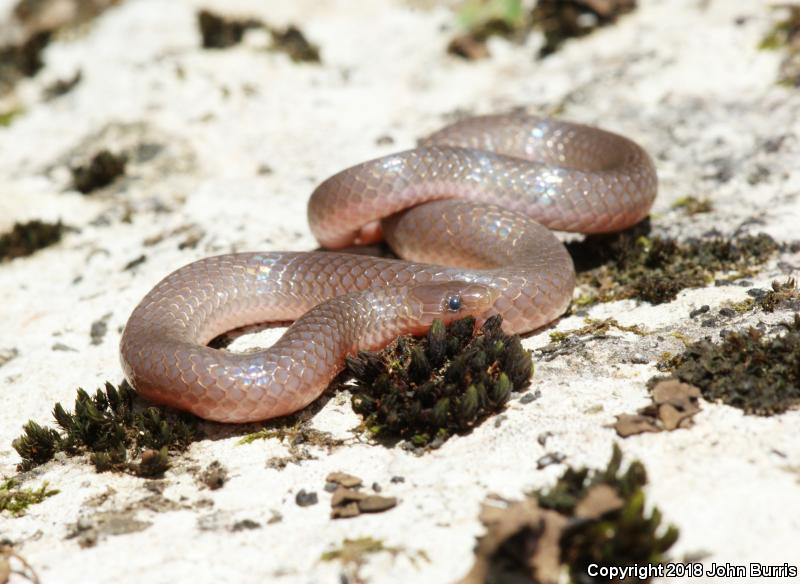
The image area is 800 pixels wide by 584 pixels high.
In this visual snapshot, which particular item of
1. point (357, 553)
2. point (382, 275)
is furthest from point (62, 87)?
point (357, 553)

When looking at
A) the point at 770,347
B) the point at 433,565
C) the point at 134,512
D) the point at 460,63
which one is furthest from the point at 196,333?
the point at 460,63

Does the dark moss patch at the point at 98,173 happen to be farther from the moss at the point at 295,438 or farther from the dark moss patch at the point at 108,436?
the moss at the point at 295,438

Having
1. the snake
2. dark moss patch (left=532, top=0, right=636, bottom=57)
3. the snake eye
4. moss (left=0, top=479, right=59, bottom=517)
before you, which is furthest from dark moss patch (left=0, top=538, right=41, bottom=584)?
dark moss patch (left=532, top=0, right=636, bottom=57)

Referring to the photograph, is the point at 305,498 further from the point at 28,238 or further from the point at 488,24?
the point at 488,24

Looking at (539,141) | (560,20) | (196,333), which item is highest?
(560,20)

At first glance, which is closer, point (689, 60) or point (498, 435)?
point (498, 435)

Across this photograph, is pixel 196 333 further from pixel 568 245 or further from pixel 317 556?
pixel 568 245
